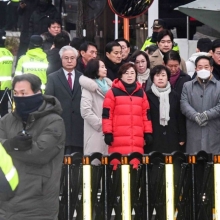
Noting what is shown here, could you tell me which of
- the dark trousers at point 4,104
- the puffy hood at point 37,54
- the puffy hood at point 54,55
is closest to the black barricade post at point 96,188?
the puffy hood at point 54,55

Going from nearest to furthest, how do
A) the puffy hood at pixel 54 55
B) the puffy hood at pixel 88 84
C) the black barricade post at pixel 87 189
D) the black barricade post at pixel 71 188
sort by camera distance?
the black barricade post at pixel 87 189, the black barricade post at pixel 71 188, the puffy hood at pixel 88 84, the puffy hood at pixel 54 55

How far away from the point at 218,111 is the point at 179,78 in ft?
3.20

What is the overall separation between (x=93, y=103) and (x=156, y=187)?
82.0 inches

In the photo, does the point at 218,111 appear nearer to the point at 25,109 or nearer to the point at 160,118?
the point at 160,118

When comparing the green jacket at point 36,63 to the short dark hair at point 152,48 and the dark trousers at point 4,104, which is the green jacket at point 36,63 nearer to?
the short dark hair at point 152,48

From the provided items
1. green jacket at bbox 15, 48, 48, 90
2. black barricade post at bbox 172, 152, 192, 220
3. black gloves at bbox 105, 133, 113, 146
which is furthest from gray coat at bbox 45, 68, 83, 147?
black barricade post at bbox 172, 152, 192, 220

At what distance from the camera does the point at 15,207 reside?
8.73m

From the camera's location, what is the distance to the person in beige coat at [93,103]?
12.3m

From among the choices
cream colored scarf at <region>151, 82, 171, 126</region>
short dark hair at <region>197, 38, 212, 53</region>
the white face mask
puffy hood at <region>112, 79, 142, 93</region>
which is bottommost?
cream colored scarf at <region>151, 82, 171, 126</region>

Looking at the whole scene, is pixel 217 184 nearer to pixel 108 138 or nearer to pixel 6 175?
pixel 108 138

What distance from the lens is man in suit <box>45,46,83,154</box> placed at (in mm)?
12734

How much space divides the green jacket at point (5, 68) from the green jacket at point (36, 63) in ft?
6.18

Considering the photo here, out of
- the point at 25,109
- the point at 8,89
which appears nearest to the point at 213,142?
the point at 25,109

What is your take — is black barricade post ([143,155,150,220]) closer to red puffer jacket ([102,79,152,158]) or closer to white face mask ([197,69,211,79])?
red puffer jacket ([102,79,152,158])
